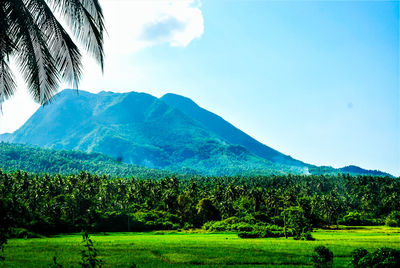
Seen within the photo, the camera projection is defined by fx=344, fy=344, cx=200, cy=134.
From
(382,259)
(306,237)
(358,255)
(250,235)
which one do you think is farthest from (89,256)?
(250,235)

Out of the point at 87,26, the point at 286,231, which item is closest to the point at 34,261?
the point at 87,26

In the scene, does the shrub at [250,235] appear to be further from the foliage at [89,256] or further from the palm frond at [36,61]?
the foliage at [89,256]

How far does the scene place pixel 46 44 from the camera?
10.5m

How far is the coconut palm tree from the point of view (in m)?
9.76

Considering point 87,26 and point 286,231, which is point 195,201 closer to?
point 286,231

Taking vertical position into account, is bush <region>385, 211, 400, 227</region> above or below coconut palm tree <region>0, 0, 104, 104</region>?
below

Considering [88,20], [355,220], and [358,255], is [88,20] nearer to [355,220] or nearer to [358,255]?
[358,255]

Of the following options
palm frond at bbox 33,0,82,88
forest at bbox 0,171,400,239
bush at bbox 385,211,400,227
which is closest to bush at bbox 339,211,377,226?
forest at bbox 0,171,400,239

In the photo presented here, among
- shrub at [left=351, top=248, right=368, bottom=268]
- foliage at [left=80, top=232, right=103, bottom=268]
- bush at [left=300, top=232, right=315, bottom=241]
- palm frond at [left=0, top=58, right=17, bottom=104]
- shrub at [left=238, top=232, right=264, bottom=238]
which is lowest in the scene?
shrub at [left=238, top=232, right=264, bottom=238]

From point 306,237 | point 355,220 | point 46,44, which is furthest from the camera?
point 355,220

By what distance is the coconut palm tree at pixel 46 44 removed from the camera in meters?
9.76

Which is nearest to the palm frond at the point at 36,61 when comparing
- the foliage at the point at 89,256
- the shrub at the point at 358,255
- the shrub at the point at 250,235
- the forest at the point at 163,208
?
the foliage at the point at 89,256

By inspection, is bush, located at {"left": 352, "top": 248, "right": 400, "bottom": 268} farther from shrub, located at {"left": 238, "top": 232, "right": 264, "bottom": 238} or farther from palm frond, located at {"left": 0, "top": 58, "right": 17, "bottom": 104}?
shrub, located at {"left": 238, "top": 232, "right": 264, "bottom": 238}

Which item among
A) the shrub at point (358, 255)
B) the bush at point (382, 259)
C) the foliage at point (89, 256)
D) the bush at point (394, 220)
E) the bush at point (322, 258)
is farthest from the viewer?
the bush at point (394, 220)
